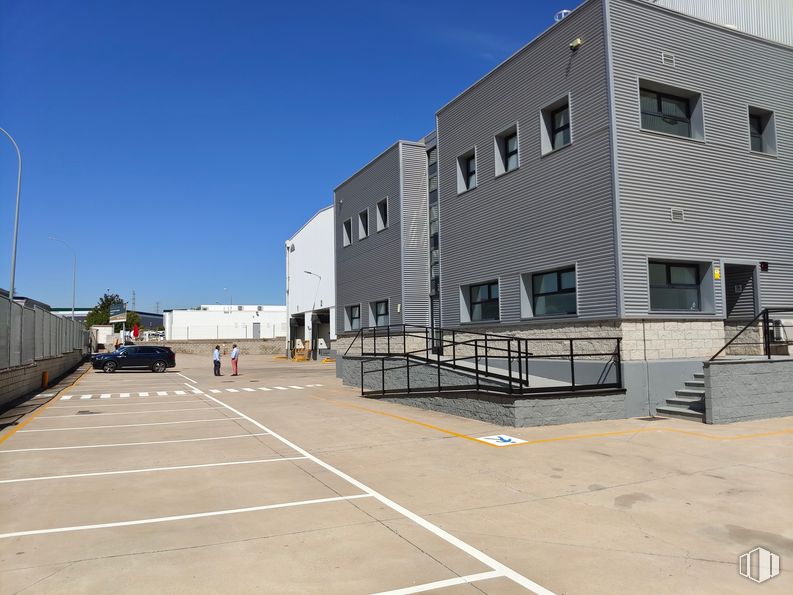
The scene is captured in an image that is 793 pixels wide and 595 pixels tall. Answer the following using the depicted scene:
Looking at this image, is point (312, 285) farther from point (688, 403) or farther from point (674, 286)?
point (688, 403)

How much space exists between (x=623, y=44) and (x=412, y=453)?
11.4 meters

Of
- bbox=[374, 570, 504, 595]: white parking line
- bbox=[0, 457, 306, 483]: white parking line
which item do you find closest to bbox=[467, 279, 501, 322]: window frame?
bbox=[0, 457, 306, 483]: white parking line

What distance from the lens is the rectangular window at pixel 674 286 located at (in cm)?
1433

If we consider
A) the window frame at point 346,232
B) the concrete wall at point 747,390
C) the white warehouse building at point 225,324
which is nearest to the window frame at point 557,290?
the concrete wall at point 747,390

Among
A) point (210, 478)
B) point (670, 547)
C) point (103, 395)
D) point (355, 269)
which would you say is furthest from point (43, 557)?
point (355, 269)

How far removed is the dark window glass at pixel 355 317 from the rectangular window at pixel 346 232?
3.60 m

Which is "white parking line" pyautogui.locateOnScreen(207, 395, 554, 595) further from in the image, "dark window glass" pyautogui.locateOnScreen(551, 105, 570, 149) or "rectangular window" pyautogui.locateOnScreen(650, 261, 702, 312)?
"dark window glass" pyautogui.locateOnScreen(551, 105, 570, 149)

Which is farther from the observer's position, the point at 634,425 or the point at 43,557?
the point at 634,425

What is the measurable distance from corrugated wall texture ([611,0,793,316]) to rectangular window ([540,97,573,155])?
1968 mm

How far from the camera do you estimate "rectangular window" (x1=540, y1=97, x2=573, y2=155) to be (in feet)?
52.5

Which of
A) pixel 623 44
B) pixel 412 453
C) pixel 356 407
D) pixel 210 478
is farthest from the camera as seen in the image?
pixel 356 407

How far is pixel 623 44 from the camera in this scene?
14.4 meters

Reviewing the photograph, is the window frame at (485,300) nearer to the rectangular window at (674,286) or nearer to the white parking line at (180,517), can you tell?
the rectangular window at (674,286)

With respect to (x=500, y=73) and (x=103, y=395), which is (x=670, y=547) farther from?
(x=103, y=395)
